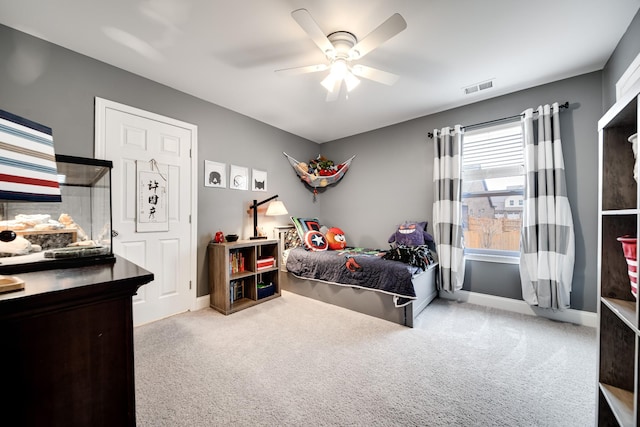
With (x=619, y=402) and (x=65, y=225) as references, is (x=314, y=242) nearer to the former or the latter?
(x=65, y=225)

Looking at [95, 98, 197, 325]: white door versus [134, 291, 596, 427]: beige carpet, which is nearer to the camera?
[134, 291, 596, 427]: beige carpet

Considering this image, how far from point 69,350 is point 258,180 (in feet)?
10.1

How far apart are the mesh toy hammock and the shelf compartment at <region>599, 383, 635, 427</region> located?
3640mm

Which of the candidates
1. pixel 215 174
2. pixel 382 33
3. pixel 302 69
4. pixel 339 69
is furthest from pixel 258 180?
pixel 382 33

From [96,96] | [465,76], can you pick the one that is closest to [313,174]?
[465,76]

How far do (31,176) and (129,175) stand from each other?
2019mm

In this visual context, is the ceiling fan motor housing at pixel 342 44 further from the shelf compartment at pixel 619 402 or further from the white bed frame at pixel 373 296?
the shelf compartment at pixel 619 402

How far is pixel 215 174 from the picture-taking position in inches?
125

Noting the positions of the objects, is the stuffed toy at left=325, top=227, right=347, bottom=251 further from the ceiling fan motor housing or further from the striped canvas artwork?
the striped canvas artwork

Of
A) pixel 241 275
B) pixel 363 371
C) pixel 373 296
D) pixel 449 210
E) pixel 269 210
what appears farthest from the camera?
pixel 269 210

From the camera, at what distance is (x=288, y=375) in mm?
1769

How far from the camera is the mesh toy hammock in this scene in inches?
167

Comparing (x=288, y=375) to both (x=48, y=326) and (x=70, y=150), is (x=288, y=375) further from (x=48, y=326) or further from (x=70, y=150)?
(x=70, y=150)

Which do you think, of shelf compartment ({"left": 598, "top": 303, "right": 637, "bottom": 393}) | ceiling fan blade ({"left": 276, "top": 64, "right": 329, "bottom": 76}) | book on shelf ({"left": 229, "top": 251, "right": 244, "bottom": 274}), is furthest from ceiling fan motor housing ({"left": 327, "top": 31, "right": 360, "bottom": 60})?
book on shelf ({"left": 229, "top": 251, "right": 244, "bottom": 274})
